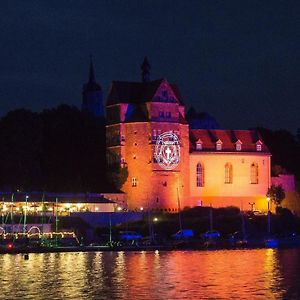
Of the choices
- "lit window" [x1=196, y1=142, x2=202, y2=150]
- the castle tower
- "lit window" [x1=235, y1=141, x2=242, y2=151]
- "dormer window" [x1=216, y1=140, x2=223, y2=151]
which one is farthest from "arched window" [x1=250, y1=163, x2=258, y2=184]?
the castle tower

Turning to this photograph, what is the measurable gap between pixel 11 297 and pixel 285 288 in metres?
21.2

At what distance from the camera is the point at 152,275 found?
109m

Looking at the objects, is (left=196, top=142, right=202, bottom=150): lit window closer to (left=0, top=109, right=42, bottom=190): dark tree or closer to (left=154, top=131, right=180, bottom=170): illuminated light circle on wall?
(left=154, top=131, right=180, bottom=170): illuminated light circle on wall

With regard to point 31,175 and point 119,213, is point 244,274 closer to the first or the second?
point 119,213

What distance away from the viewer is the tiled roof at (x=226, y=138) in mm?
168375

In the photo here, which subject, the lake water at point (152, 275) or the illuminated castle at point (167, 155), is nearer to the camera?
the lake water at point (152, 275)

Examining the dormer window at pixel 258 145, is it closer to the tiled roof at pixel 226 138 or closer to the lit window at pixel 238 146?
the tiled roof at pixel 226 138

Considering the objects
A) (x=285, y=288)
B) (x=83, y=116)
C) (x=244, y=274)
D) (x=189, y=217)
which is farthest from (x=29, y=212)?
(x=285, y=288)

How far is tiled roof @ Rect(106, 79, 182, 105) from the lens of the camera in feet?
527

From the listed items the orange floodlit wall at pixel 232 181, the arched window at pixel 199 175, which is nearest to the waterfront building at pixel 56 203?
the arched window at pixel 199 175

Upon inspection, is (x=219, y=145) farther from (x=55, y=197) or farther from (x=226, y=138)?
(x=55, y=197)

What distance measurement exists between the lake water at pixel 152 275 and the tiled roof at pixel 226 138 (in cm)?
3154

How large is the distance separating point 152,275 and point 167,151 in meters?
52.2

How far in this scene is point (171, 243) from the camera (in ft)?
473
